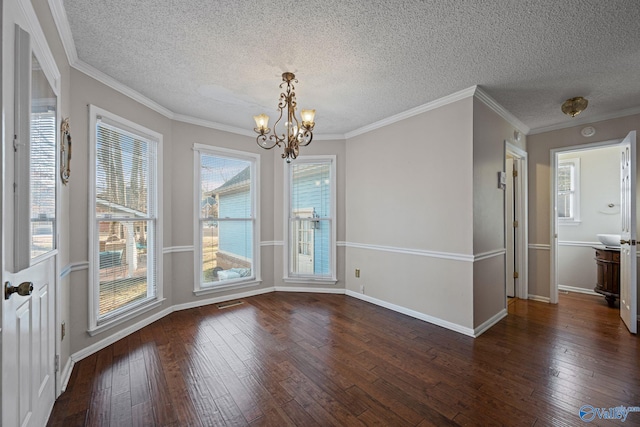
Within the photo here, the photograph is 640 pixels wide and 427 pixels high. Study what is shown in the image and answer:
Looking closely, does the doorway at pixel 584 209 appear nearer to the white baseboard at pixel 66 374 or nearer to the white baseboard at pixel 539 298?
the white baseboard at pixel 539 298

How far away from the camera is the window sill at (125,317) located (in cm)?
247

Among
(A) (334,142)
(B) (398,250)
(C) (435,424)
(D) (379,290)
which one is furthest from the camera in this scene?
(A) (334,142)

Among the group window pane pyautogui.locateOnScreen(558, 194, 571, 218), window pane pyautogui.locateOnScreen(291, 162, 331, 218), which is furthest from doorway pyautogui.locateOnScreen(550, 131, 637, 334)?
window pane pyautogui.locateOnScreen(291, 162, 331, 218)

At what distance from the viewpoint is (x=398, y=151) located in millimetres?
3512

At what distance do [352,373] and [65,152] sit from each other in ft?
9.26

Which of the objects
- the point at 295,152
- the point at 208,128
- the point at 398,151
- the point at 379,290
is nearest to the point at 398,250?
the point at 379,290

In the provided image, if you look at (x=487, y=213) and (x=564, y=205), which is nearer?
(x=487, y=213)

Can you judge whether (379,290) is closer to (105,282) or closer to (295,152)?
(295,152)

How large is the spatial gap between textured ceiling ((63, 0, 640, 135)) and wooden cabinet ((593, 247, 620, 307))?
193cm

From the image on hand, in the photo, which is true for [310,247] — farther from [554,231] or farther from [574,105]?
[574,105]

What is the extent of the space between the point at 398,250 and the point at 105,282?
3.30m

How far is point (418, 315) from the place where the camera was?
10.7ft

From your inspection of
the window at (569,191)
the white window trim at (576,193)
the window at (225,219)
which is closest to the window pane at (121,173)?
the window at (225,219)

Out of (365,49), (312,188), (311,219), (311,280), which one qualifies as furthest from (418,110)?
(311,280)
